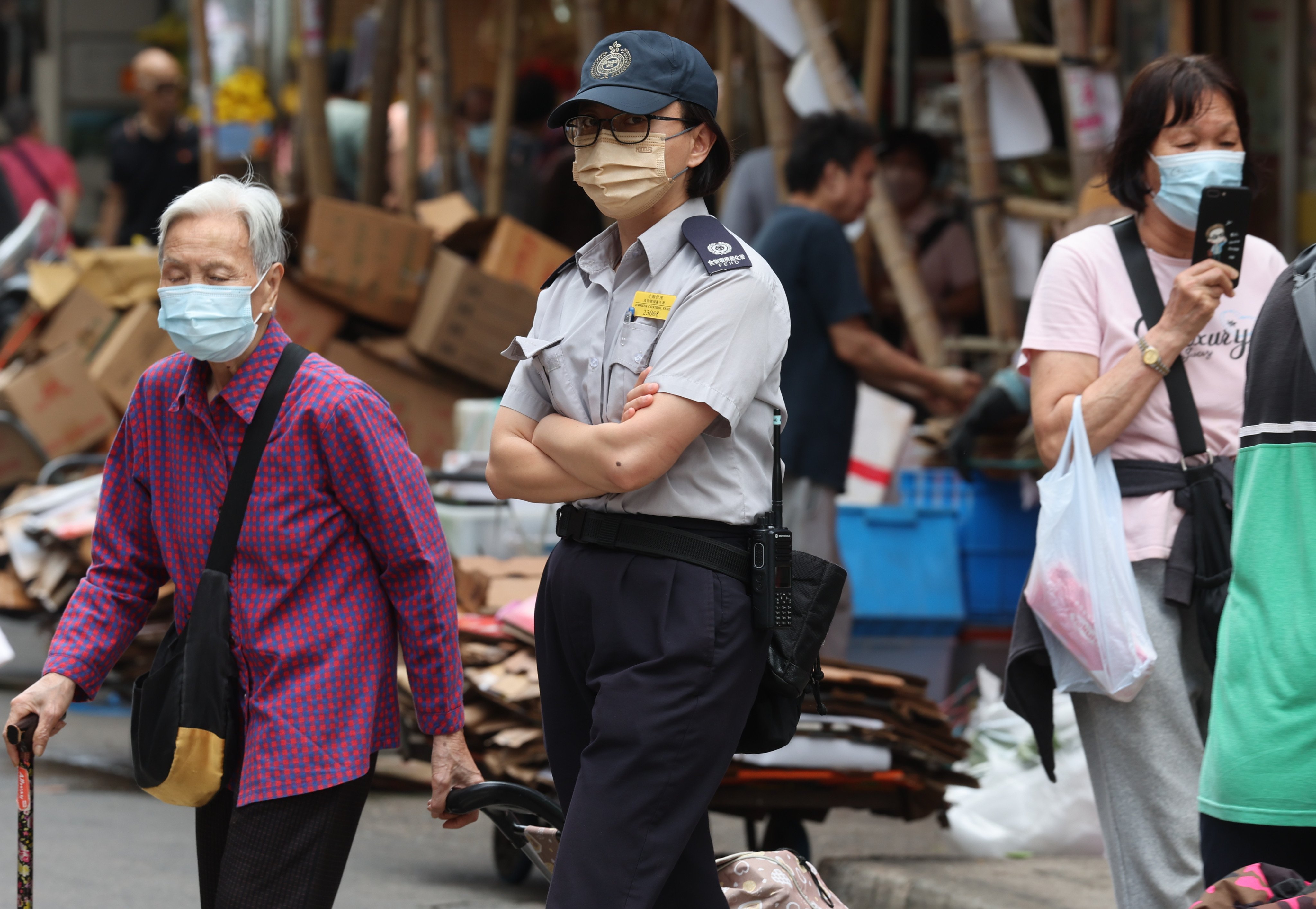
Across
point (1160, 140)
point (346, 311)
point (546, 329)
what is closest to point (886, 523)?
point (346, 311)

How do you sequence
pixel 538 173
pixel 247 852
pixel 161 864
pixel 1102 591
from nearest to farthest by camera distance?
pixel 247 852 → pixel 1102 591 → pixel 161 864 → pixel 538 173

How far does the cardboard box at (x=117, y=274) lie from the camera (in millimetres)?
9102

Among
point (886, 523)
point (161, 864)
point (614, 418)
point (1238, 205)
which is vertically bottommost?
point (161, 864)

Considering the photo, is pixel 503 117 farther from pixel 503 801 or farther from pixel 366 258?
pixel 503 801

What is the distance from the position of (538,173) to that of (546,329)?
25.5 feet

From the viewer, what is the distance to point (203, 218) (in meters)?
3.11

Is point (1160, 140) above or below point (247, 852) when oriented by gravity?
above

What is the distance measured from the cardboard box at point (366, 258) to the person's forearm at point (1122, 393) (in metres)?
5.22

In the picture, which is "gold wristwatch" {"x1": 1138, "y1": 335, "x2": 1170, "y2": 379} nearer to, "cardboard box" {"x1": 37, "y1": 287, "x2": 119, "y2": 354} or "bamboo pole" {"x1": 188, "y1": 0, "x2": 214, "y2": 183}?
"cardboard box" {"x1": 37, "y1": 287, "x2": 119, "y2": 354}

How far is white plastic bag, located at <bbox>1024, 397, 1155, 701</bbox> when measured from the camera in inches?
131

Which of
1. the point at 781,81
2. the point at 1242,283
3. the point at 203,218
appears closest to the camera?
the point at 203,218

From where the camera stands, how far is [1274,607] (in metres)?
2.39

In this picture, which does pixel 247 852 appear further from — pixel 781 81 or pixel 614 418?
pixel 781 81

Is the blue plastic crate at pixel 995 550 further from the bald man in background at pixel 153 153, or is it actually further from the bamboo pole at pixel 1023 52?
the bald man in background at pixel 153 153
